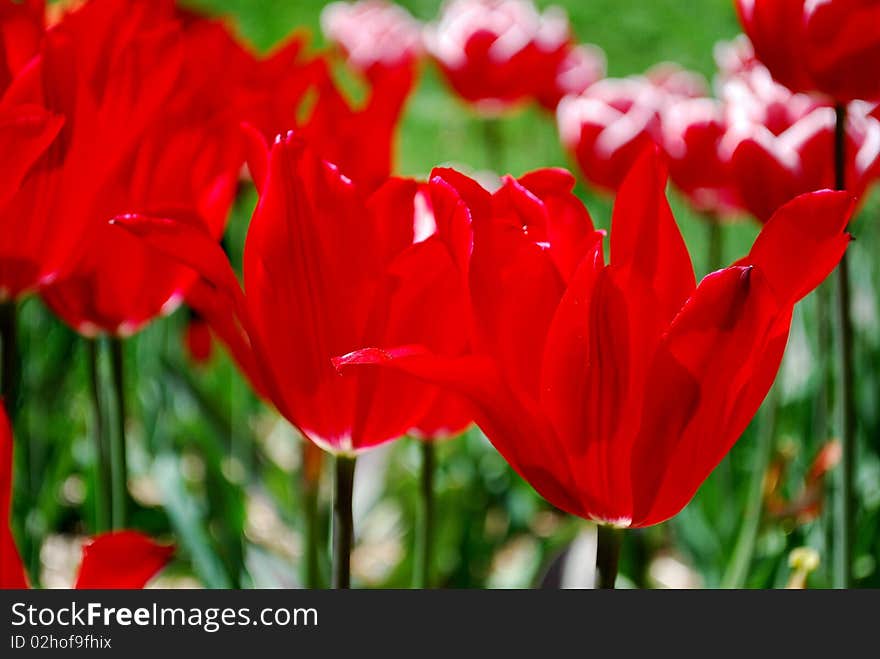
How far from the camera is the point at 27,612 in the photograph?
1.27ft

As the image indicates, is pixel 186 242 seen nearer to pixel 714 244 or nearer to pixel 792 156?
pixel 792 156

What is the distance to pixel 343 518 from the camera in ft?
1.50

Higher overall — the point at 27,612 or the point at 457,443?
the point at 27,612

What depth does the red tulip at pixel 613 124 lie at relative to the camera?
965mm

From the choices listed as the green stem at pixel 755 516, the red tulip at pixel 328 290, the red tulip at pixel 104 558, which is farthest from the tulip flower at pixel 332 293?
the green stem at pixel 755 516

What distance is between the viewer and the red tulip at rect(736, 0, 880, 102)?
522mm

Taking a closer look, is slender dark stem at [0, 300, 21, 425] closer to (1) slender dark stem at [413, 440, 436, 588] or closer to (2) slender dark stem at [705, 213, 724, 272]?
(1) slender dark stem at [413, 440, 436, 588]

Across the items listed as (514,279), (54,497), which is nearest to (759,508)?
(514,279)

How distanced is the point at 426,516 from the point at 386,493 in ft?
2.19

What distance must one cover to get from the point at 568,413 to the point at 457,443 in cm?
93

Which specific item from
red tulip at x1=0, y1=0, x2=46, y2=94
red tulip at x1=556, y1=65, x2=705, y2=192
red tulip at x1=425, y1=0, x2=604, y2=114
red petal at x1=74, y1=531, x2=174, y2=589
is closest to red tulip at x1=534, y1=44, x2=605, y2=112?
red tulip at x1=425, y1=0, x2=604, y2=114

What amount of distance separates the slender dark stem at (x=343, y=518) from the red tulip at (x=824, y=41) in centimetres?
28

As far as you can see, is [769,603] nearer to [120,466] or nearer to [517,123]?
[120,466]

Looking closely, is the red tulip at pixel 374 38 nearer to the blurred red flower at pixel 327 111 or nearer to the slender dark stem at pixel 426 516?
the blurred red flower at pixel 327 111
